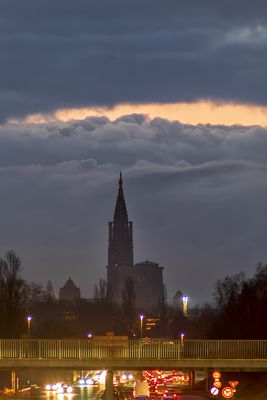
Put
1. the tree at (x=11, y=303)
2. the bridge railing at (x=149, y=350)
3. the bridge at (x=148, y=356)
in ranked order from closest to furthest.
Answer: the bridge at (x=148, y=356), the bridge railing at (x=149, y=350), the tree at (x=11, y=303)

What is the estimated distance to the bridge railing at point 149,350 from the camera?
366 ft

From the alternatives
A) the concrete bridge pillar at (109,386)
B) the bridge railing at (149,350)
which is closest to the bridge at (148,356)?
the bridge railing at (149,350)

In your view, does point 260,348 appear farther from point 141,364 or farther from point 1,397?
point 1,397

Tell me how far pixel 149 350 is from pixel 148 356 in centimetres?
51

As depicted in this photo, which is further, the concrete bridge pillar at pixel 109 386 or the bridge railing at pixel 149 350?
the bridge railing at pixel 149 350

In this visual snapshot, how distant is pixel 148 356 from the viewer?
→ 112 m

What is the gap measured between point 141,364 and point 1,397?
2748 centimetres

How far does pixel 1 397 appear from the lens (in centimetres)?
13312

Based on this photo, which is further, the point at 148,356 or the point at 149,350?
the point at 149,350

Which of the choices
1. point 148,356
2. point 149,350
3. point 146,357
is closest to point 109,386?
point 146,357

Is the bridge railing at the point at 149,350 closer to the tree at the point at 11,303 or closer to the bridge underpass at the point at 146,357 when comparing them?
the bridge underpass at the point at 146,357

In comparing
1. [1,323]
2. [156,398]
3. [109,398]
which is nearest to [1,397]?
[156,398]

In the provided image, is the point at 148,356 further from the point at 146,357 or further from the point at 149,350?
the point at 149,350

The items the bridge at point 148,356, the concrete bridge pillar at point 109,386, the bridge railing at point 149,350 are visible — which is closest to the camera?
the bridge at point 148,356
